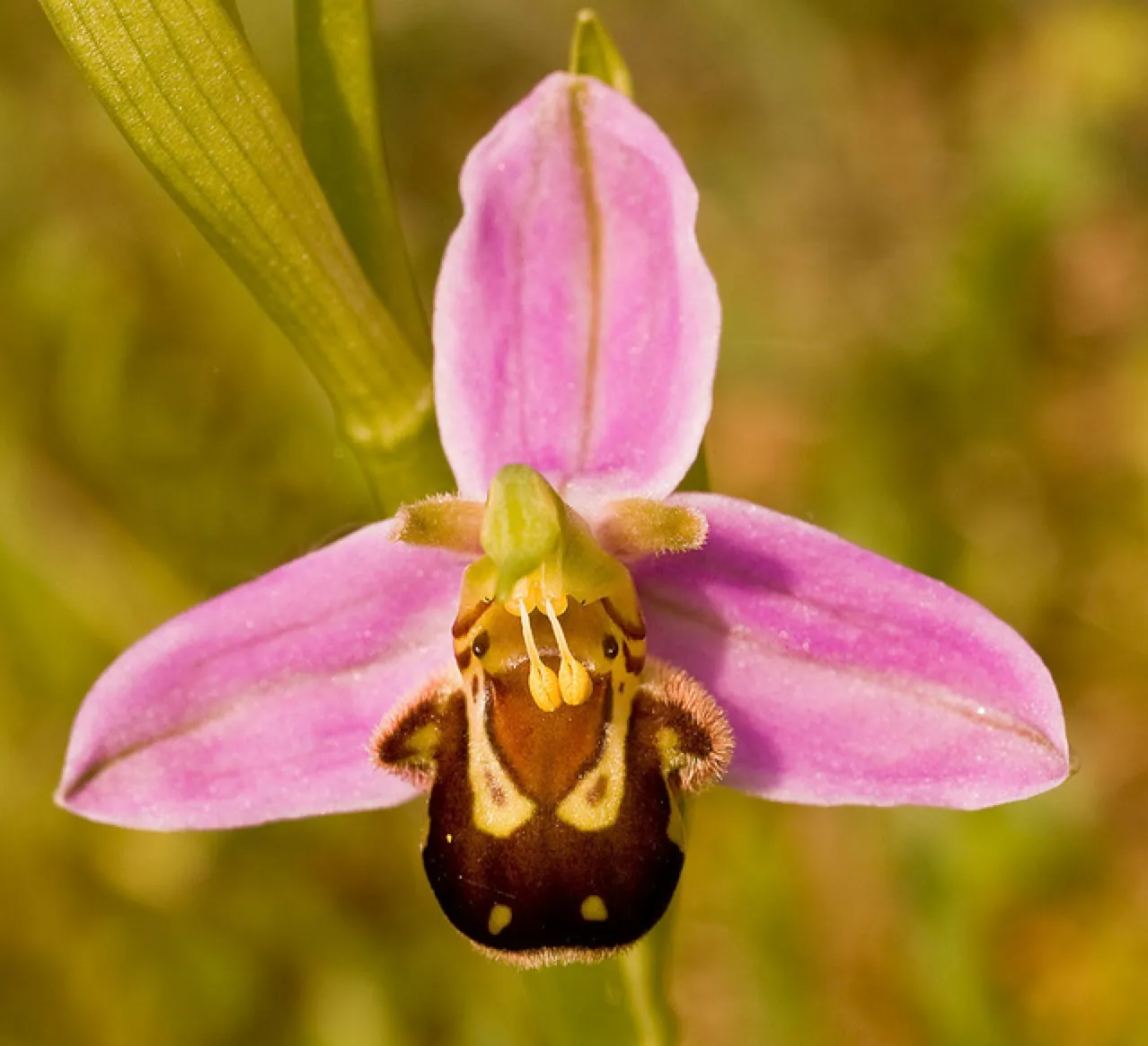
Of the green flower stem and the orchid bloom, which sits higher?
the orchid bloom

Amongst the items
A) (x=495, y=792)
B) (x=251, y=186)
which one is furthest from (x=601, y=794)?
(x=251, y=186)

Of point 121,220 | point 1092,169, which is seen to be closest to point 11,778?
point 121,220

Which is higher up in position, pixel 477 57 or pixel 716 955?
pixel 477 57

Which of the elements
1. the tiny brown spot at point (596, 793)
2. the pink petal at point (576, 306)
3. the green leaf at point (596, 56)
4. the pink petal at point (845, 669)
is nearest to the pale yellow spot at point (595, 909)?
the tiny brown spot at point (596, 793)

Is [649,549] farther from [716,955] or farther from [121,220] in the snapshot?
[121,220]

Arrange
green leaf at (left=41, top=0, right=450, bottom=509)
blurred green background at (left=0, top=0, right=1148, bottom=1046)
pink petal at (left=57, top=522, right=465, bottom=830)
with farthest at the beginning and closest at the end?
blurred green background at (left=0, top=0, right=1148, bottom=1046) < pink petal at (left=57, top=522, right=465, bottom=830) < green leaf at (left=41, top=0, right=450, bottom=509)

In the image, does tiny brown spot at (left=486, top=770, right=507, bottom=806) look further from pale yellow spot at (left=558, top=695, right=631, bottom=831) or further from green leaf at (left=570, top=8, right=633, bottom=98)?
green leaf at (left=570, top=8, right=633, bottom=98)

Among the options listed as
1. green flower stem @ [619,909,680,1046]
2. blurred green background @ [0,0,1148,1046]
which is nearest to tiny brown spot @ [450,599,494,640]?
green flower stem @ [619,909,680,1046]
